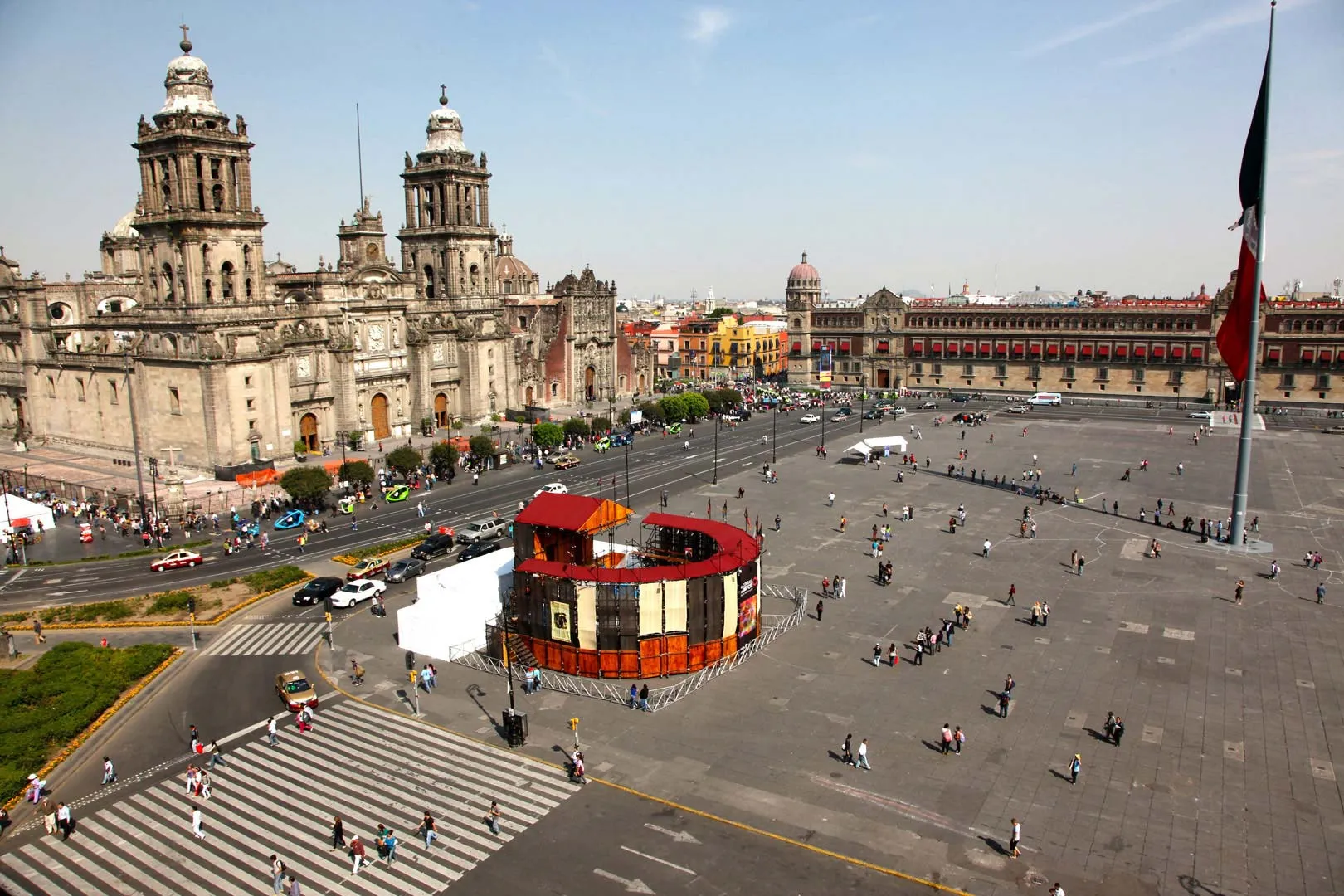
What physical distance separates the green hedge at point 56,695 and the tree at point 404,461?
30.1 m

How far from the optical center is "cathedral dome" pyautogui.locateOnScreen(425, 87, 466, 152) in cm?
9119

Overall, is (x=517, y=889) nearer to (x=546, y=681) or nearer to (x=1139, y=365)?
(x=546, y=681)

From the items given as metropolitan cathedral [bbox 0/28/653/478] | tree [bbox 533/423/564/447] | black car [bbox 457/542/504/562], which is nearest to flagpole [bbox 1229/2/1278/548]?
black car [bbox 457/542/504/562]

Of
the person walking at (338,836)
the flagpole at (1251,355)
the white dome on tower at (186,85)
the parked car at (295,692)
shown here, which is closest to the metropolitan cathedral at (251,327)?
the white dome on tower at (186,85)

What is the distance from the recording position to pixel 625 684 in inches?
1355

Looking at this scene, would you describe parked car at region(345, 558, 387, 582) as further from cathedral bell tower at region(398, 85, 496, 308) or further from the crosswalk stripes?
cathedral bell tower at region(398, 85, 496, 308)

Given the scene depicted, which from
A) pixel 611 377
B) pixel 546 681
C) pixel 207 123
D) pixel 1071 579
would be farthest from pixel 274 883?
pixel 611 377

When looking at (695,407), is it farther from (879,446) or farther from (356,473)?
(356,473)

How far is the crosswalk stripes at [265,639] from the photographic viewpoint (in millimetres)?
38719

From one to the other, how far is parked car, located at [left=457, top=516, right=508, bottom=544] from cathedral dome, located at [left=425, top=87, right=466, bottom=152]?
50.5 meters

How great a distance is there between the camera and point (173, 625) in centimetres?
4138

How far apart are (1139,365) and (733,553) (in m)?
105

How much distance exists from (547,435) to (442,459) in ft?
37.2

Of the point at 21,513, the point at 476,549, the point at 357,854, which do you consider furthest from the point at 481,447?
the point at 357,854
